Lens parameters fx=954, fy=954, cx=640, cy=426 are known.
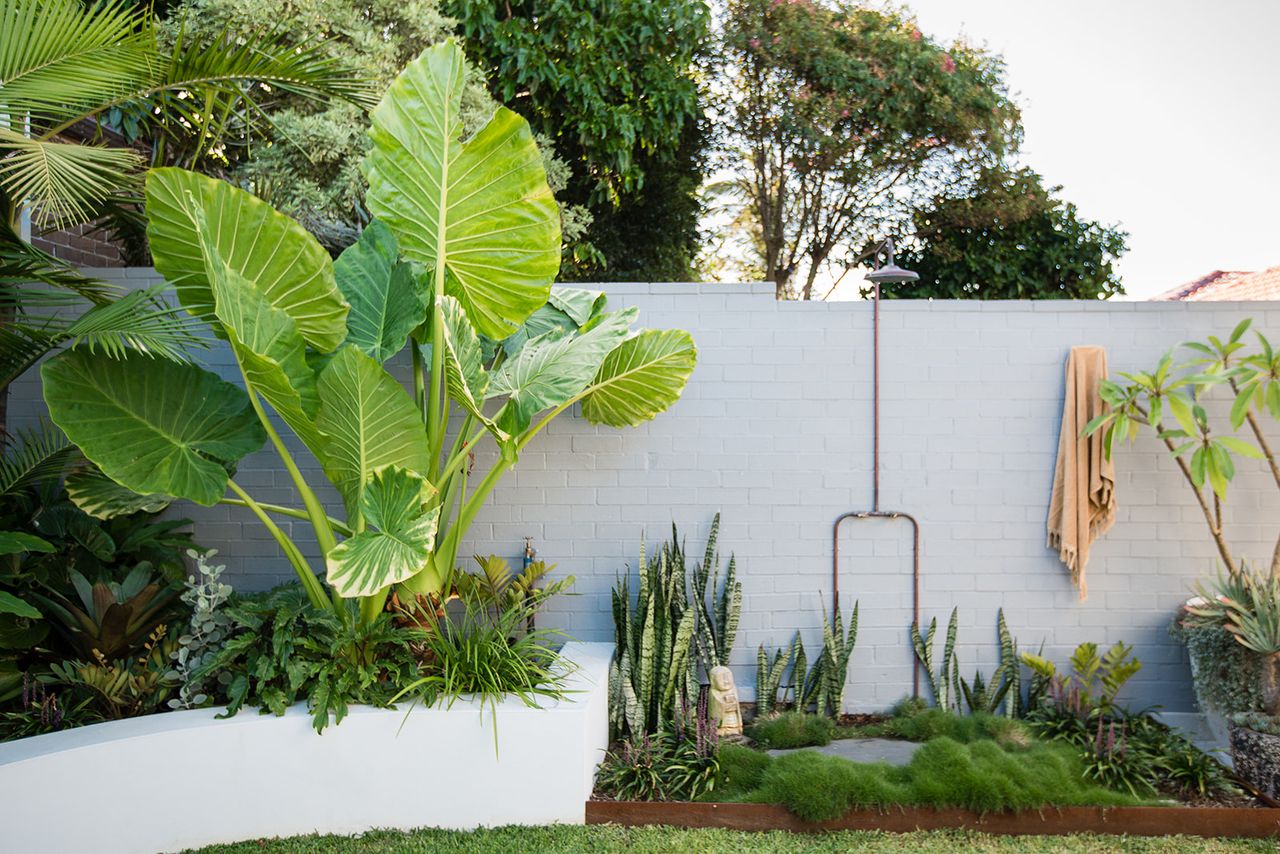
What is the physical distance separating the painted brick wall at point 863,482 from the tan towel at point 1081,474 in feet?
0.36

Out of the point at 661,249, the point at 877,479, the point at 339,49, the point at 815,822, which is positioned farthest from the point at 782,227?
the point at 815,822

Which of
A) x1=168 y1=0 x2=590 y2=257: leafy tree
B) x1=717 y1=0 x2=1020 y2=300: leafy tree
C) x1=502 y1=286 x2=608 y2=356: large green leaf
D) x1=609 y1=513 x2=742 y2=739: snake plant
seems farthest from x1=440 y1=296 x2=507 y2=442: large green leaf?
x1=717 y1=0 x2=1020 y2=300: leafy tree

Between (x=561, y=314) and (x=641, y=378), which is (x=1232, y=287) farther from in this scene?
(x=561, y=314)

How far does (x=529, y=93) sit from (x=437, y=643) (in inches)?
216

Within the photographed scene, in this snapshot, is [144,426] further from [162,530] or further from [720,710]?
[720,710]

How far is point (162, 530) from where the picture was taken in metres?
4.14

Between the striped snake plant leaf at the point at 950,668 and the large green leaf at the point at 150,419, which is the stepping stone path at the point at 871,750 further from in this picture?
the large green leaf at the point at 150,419

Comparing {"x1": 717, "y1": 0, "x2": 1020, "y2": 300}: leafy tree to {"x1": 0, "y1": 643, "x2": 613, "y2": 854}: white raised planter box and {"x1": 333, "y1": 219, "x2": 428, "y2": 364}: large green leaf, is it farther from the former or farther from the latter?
{"x1": 0, "y1": 643, "x2": 613, "y2": 854}: white raised planter box

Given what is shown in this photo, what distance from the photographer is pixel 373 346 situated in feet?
12.4

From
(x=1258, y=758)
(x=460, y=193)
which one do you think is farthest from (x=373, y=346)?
(x=1258, y=758)

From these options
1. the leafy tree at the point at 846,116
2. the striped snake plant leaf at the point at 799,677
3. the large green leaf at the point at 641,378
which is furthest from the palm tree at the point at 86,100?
the leafy tree at the point at 846,116

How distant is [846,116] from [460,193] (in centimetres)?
632

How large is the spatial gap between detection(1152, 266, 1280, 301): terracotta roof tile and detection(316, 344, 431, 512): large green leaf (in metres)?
7.47

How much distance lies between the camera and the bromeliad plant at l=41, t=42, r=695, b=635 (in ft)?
10.6
